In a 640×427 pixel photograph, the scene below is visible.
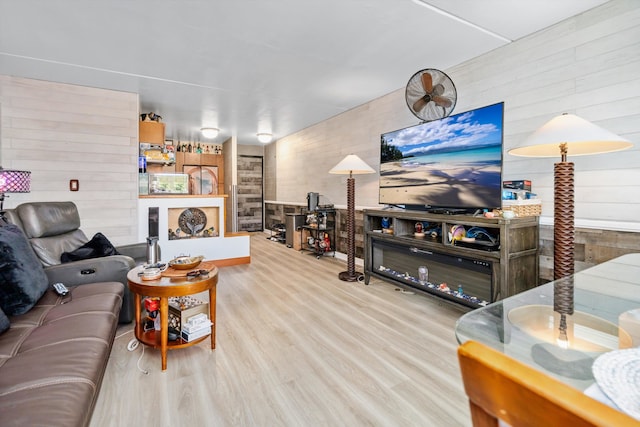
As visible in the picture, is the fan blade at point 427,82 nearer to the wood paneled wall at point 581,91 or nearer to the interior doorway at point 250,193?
the wood paneled wall at point 581,91

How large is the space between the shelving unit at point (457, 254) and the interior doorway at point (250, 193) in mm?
5410

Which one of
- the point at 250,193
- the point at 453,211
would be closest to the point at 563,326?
the point at 453,211

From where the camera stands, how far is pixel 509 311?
107 cm

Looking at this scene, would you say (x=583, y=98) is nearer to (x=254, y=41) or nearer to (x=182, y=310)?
(x=254, y=41)

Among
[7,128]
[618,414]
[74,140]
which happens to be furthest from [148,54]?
[618,414]

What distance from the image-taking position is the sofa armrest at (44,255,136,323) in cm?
221

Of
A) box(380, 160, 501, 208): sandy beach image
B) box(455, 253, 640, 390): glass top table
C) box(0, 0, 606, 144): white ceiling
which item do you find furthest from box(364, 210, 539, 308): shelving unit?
box(0, 0, 606, 144): white ceiling

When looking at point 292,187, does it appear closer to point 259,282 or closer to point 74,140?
point 259,282

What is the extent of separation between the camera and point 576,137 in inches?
67.0

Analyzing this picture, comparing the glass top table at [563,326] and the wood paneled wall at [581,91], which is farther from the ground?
the wood paneled wall at [581,91]

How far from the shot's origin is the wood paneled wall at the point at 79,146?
3.59 m

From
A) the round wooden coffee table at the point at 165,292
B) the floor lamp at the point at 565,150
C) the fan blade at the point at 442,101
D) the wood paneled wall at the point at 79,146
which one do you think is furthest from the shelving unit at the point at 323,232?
the floor lamp at the point at 565,150

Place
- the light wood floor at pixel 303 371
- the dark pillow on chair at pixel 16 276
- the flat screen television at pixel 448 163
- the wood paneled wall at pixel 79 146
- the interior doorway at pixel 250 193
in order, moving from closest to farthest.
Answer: the light wood floor at pixel 303 371 < the dark pillow on chair at pixel 16 276 < the flat screen television at pixel 448 163 < the wood paneled wall at pixel 79 146 < the interior doorway at pixel 250 193

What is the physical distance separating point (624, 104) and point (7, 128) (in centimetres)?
605
